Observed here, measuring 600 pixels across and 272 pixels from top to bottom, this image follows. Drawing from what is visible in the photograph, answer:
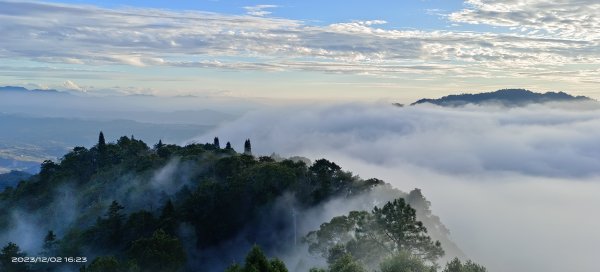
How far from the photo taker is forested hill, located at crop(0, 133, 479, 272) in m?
53.6

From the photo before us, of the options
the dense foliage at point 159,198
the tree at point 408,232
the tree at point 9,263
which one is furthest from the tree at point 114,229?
the tree at point 408,232

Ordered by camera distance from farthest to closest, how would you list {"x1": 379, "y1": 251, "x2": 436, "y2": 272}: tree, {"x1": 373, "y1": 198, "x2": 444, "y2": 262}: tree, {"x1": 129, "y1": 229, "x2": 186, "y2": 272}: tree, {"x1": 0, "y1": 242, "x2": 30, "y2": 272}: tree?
{"x1": 0, "y1": 242, "x2": 30, "y2": 272}: tree, {"x1": 129, "y1": 229, "x2": 186, "y2": 272}: tree, {"x1": 373, "y1": 198, "x2": 444, "y2": 262}: tree, {"x1": 379, "y1": 251, "x2": 436, "y2": 272}: tree

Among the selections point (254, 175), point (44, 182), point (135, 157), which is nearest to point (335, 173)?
point (254, 175)

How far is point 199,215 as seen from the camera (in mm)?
82500

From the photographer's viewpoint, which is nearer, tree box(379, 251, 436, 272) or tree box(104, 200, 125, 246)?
tree box(379, 251, 436, 272)

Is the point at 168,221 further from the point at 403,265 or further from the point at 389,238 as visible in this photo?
the point at 403,265

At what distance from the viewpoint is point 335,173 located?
100 m

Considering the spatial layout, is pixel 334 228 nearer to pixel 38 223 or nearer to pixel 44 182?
pixel 38 223

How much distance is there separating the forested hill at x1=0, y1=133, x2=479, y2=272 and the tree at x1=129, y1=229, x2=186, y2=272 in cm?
11

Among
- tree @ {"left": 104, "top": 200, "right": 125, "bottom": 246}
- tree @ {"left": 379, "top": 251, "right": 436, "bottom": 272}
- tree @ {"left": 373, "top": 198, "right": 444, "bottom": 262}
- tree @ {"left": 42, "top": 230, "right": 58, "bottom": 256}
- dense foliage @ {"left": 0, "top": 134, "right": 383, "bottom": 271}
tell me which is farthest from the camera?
tree @ {"left": 104, "top": 200, "right": 125, "bottom": 246}

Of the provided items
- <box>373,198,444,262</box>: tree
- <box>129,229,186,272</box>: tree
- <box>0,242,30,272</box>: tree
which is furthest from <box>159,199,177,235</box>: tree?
<box>373,198,444,262</box>: tree

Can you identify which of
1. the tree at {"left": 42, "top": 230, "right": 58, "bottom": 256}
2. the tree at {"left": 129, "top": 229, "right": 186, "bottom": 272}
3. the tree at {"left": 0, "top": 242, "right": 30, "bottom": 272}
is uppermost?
the tree at {"left": 129, "top": 229, "right": 186, "bottom": 272}

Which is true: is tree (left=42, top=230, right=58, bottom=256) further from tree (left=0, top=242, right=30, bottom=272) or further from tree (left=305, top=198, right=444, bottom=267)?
tree (left=305, top=198, right=444, bottom=267)
